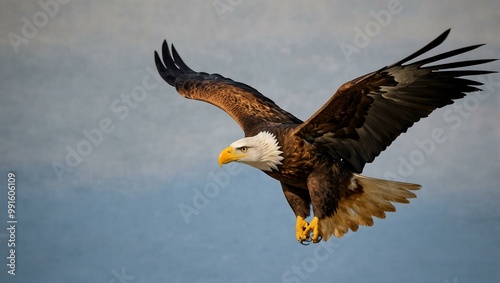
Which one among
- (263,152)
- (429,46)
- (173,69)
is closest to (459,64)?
(429,46)

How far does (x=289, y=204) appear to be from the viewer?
6.21 m

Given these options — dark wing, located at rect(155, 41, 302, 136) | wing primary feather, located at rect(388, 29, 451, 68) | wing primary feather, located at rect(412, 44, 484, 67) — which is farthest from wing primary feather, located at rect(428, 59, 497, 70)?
dark wing, located at rect(155, 41, 302, 136)

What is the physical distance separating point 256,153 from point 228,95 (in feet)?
4.18

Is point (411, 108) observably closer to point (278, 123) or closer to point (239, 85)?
point (278, 123)

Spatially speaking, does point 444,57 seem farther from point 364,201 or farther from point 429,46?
point 364,201

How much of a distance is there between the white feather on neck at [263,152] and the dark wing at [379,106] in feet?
0.61

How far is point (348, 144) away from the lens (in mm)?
5871

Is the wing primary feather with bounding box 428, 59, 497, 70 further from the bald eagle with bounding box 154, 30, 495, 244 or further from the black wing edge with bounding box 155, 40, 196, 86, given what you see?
the black wing edge with bounding box 155, 40, 196, 86

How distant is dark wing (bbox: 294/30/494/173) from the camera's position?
554 cm

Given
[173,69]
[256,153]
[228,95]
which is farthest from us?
[173,69]

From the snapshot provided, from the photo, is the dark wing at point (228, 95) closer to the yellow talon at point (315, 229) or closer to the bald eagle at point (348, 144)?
Result: the bald eagle at point (348, 144)

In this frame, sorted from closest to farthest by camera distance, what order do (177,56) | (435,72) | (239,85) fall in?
(435,72) → (239,85) → (177,56)

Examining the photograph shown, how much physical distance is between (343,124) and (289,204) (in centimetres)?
79

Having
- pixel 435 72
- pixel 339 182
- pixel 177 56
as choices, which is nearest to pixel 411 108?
pixel 435 72
